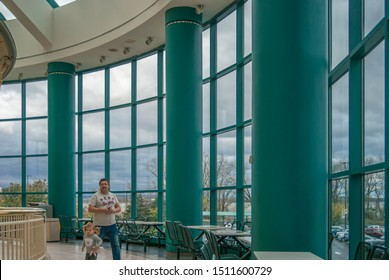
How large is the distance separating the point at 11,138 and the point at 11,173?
1.10 metres

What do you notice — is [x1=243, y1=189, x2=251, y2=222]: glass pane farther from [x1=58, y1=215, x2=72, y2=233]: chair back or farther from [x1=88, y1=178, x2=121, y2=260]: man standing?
[x1=58, y1=215, x2=72, y2=233]: chair back

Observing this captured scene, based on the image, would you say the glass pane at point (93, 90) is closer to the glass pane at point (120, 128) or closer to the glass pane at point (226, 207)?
the glass pane at point (120, 128)

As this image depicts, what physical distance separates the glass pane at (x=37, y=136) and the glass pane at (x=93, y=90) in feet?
5.28

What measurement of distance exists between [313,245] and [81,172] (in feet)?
38.4

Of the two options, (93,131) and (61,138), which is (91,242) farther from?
(93,131)

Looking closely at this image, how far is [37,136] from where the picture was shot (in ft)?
53.8

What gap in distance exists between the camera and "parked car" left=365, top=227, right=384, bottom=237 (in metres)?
5.54

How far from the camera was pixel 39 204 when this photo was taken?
14977 millimetres

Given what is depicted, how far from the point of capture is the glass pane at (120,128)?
1455 cm

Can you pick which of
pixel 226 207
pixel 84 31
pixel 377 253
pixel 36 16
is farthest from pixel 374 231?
pixel 36 16

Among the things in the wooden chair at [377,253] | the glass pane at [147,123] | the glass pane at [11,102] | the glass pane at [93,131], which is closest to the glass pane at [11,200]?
the glass pane at [11,102]

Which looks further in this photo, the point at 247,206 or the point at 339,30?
the point at 247,206
